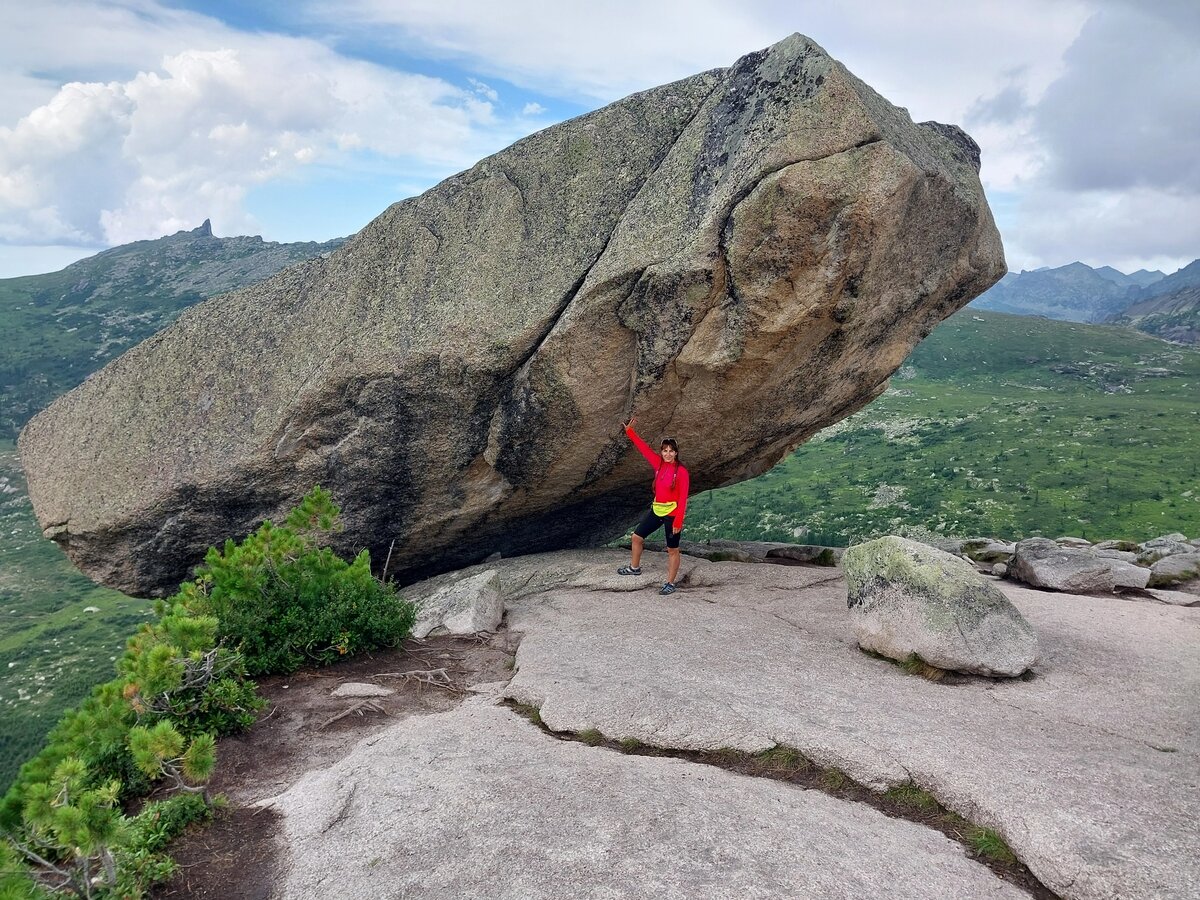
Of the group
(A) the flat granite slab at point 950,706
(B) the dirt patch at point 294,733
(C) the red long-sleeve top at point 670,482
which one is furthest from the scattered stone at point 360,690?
(C) the red long-sleeve top at point 670,482

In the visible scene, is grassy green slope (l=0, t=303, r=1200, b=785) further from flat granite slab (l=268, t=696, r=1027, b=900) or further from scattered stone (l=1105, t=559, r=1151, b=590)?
flat granite slab (l=268, t=696, r=1027, b=900)

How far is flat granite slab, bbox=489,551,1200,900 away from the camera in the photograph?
27.1 feet

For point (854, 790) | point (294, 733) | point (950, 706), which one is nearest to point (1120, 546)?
point (950, 706)

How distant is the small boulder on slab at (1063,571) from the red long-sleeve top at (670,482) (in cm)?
999

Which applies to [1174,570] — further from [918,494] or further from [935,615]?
[918,494]

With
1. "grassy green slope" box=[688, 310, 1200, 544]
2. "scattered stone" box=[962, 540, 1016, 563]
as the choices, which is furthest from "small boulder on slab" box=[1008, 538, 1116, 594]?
"grassy green slope" box=[688, 310, 1200, 544]

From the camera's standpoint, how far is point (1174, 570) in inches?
819

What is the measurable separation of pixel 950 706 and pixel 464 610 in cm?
993

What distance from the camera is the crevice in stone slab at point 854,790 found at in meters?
8.08

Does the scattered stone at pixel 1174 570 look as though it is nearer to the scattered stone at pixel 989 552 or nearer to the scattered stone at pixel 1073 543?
the scattered stone at pixel 989 552

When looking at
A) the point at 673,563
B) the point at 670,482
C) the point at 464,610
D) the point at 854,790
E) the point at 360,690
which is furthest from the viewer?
the point at 673,563

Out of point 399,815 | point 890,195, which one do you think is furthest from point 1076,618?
point 399,815

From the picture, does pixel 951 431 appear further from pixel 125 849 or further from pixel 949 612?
pixel 125 849

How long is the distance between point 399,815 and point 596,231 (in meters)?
13.2
